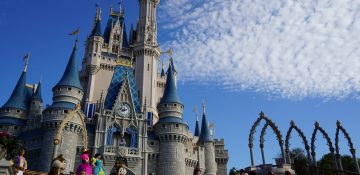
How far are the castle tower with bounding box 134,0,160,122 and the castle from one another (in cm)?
15

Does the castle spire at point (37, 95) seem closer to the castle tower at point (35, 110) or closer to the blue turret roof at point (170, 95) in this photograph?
the castle tower at point (35, 110)

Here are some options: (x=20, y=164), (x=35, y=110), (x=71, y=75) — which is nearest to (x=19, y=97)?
(x=35, y=110)

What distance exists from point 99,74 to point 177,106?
606 inches

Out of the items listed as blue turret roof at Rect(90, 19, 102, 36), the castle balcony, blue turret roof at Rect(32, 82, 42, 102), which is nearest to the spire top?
blue turret roof at Rect(32, 82, 42, 102)

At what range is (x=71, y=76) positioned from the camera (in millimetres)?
→ 41188

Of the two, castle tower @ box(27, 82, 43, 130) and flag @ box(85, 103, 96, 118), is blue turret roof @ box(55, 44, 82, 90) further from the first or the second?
castle tower @ box(27, 82, 43, 130)

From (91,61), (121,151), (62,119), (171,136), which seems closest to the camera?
(62,119)

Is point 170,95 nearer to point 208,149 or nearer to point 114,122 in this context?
point 114,122

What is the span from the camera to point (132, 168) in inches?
1485

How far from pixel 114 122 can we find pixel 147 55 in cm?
1586

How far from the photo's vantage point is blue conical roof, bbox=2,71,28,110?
1618 inches

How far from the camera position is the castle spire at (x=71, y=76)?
39.9 metres

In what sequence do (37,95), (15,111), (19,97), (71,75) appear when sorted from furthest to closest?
(37,95)
(19,97)
(71,75)
(15,111)

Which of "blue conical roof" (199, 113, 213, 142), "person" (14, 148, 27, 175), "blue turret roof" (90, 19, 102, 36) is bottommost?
"person" (14, 148, 27, 175)
